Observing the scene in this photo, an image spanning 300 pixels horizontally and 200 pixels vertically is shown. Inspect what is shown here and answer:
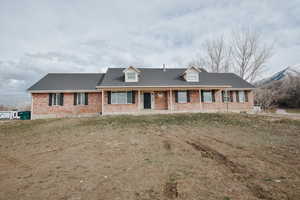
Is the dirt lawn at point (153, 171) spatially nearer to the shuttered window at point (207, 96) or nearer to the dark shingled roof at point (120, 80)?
the dark shingled roof at point (120, 80)

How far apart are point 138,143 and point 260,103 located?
80.7 ft

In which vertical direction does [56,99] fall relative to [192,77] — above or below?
below

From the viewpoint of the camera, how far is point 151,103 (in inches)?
621

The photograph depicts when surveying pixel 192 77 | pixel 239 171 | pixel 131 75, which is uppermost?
pixel 131 75

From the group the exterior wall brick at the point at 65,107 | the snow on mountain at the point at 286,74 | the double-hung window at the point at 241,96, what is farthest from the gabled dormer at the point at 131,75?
the snow on mountain at the point at 286,74

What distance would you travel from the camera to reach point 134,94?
47.9 feet

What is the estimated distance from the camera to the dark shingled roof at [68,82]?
49.2ft

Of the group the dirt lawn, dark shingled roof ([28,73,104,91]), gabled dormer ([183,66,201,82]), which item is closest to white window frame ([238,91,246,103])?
gabled dormer ([183,66,201,82])

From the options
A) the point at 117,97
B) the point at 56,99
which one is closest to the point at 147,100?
the point at 117,97

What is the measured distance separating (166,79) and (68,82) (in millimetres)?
10660

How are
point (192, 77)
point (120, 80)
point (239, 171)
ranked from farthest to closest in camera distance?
point (192, 77) → point (120, 80) → point (239, 171)

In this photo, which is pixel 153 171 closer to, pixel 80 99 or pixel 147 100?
pixel 147 100

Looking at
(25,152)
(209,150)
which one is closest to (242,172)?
(209,150)

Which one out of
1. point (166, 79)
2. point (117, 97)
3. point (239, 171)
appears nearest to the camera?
point (239, 171)
